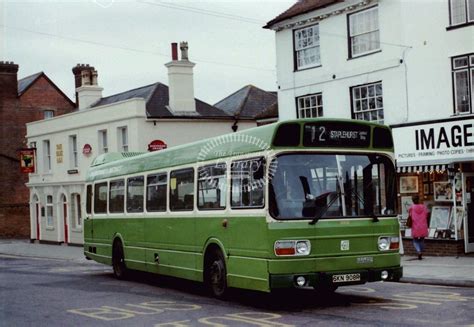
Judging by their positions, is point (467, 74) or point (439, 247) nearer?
point (467, 74)

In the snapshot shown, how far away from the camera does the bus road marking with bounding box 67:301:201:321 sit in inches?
468

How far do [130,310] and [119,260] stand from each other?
638 centimetres

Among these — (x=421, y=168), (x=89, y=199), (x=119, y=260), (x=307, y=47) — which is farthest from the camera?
(x=307, y=47)

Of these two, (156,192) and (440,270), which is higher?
(156,192)

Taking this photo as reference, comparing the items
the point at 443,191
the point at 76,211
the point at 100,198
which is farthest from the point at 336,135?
the point at 76,211

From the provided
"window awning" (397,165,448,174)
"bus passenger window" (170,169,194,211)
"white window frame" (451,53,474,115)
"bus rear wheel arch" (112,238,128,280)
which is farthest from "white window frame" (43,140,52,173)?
"bus passenger window" (170,169,194,211)

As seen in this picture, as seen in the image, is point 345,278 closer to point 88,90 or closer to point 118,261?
point 118,261

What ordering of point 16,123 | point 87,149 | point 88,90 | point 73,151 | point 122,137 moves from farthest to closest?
point 16,123, point 88,90, point 73,151, point 87,149, point 122,137

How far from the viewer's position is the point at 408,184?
22.6 m

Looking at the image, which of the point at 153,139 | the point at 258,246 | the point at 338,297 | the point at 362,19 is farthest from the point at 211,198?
the point at 153,139

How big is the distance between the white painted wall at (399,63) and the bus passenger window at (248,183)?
1070 centimetres

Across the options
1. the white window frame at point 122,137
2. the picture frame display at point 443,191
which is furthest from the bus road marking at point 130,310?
the white window frame at point 122,137

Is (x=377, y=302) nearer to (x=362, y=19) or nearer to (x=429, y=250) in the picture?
(x=429, y=250)

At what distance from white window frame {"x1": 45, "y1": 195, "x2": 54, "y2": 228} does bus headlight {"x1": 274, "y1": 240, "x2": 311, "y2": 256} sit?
30528 mm
